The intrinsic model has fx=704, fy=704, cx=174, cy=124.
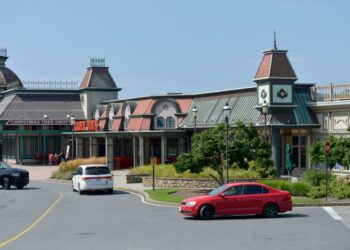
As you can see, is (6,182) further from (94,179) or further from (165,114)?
(165,114)

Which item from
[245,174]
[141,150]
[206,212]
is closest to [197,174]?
[245,174]

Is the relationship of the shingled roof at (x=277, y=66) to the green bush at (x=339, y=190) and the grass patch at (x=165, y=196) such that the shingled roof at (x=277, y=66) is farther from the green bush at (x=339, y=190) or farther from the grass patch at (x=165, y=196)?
the green bush at (x=339, y=190)

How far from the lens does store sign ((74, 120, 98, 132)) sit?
68.3 m

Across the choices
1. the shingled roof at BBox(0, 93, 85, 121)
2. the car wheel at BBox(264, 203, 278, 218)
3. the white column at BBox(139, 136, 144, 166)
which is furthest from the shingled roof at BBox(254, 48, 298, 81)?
the shingled roof at BBox(0, 93, 85, 121)

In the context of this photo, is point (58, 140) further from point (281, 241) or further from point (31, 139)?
point (281, 241)

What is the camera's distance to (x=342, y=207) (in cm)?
2827

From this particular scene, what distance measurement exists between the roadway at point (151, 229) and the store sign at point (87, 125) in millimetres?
36922

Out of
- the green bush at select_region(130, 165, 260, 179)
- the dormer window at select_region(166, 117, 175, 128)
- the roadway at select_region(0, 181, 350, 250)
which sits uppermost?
the dormer window at select_region(166, 117, 175, 128)

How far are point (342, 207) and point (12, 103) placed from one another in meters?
55.5

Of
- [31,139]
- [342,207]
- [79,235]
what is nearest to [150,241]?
[79,235]

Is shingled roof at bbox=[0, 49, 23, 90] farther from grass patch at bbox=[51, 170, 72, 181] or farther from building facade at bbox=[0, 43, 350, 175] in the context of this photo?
grass patch at bbox=[51, 170, 72, 181]

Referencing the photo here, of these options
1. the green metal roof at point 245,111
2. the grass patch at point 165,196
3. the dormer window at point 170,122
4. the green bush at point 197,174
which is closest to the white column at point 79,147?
the dormer window at point 170,122

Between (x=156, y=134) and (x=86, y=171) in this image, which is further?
(x=156, y=134)

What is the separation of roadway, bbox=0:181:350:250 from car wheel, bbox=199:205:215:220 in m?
0.31
